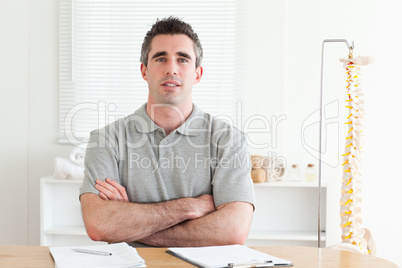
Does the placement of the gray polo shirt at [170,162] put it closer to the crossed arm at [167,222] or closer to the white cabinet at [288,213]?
the crossed arm at [167,222]

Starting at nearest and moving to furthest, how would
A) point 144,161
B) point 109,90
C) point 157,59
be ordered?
1. point 144,161
2. point 157,59
3. point 109,90

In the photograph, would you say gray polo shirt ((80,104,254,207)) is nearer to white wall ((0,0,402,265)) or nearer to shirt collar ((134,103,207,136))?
shirt collar ((134,103,207,136))

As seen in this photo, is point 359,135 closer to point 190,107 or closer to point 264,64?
point 190,107

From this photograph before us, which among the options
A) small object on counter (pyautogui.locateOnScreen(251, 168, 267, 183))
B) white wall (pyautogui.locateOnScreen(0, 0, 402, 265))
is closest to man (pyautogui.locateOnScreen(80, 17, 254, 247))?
small object on counter (pyautogui.locateOnScreen(251, 168, 267, 183))

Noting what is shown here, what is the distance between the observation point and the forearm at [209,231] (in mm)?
1925

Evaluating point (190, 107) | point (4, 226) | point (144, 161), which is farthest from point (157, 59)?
point (4, 226)

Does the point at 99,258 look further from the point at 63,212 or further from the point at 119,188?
the point at 63,212

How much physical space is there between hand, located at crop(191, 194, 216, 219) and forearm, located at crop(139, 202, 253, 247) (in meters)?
0.03

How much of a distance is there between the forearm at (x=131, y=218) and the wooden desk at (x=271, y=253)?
417 millimetres

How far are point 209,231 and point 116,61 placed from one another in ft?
6.49

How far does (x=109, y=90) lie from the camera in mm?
3592

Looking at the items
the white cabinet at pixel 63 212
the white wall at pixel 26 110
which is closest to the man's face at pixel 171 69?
the white cabinet at pixel 63 212

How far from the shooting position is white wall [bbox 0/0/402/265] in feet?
11.1

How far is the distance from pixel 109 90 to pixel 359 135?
1882 millimetres
